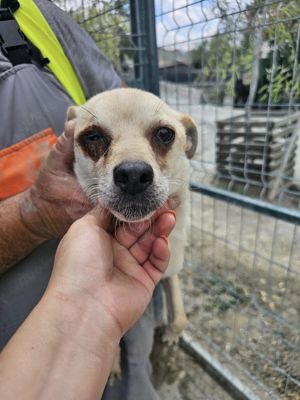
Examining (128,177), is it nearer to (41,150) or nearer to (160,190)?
(160,190)

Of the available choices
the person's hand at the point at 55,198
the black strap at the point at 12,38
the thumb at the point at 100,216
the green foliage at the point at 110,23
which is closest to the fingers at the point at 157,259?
the thumb at the point at 100,216

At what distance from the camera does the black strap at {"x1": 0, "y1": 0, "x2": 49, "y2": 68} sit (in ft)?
3.89

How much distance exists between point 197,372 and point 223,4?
1888 mm

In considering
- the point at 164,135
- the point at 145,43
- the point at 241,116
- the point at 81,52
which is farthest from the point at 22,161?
the point at 241,116

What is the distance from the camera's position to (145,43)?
5.80 feet

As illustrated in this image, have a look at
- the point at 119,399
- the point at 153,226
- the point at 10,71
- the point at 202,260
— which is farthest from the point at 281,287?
the point at 10,71

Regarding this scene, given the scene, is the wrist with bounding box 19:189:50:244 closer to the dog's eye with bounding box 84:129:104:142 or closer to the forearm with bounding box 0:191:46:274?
the forearm with bounding box 0:191:46:274

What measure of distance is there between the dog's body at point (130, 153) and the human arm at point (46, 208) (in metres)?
0.05

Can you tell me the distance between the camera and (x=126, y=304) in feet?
2.93

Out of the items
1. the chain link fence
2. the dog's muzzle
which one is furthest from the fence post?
the dog's muzzle

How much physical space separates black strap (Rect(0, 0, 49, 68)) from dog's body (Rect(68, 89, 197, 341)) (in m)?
0.27

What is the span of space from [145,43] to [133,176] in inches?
45.1

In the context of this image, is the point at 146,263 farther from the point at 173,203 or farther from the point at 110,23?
the point at 110,23

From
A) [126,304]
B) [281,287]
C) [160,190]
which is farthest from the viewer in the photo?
[281,287]
